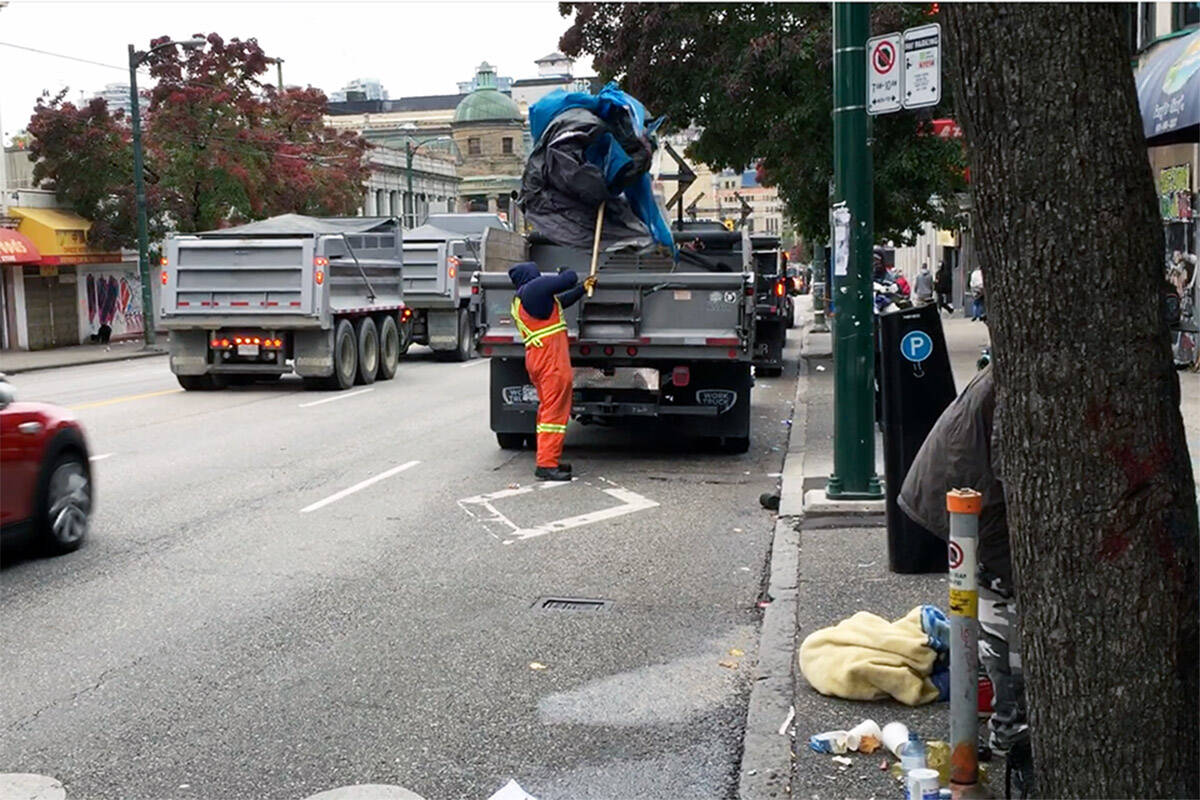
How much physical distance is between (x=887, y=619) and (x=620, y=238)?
7.55 m

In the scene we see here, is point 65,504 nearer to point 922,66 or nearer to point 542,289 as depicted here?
point 542,289

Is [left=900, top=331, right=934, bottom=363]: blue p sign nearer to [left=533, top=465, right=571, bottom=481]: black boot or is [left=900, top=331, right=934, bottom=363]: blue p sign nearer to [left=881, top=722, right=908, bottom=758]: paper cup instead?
[left=881, top=722, right=908, bottom=758]: paper cup

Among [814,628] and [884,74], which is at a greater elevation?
[884,74]

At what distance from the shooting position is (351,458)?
43.1 feet

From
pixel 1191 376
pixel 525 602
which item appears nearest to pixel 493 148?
pixel 1191 376

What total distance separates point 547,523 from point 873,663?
454 centimetres

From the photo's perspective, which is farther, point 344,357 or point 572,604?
point 344,357

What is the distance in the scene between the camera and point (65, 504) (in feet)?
28.4

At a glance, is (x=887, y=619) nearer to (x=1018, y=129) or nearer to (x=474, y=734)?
(x=474, y=734)

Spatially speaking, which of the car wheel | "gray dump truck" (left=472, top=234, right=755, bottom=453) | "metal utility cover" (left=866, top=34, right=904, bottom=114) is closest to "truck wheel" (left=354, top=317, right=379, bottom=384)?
"gray dump truck" (left=472, top=234, right=755, bottom=453)

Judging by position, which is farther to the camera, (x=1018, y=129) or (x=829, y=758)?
Answer: (x=829, y=758)

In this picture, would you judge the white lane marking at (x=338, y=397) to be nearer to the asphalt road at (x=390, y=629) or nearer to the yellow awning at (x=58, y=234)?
the asphalt road at (x=390, y=629)

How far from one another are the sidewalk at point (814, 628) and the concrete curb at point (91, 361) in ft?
72.4

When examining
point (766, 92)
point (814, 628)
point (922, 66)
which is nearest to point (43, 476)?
point (814, 628)
